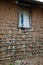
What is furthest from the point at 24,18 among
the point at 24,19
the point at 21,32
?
the point at 21,32

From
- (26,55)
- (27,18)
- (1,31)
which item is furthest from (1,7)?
(26,55)

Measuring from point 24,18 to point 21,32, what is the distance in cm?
66

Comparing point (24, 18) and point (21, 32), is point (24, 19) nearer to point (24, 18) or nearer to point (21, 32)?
point (24, 18)

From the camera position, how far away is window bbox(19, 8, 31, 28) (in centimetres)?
903

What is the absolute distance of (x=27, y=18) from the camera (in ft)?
30.5

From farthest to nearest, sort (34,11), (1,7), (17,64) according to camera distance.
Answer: (34,11) → (17,64) → (1,7)

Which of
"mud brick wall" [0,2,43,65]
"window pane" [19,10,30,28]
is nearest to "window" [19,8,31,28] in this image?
"window pane" [19,10,30,28]

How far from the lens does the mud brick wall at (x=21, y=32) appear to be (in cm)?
829

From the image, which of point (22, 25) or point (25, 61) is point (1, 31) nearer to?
point (22, 25)

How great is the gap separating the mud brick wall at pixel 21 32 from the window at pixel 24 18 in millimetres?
198

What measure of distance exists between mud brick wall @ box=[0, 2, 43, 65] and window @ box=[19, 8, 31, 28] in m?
0.20

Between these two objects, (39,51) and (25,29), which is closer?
(25,29)

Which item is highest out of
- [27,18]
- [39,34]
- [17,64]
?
[27,18]

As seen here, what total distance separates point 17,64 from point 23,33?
1.31m
